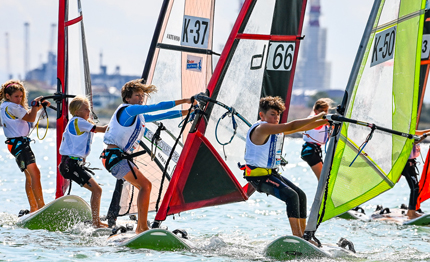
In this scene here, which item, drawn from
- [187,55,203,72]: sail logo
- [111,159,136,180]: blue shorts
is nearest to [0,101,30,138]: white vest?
[111,159,136,180]: blue shorts

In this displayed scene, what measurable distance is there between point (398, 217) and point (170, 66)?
4214 mm

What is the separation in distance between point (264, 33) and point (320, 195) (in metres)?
2.11

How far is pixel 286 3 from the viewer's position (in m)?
7.16

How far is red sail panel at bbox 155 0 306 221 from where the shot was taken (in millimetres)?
6611

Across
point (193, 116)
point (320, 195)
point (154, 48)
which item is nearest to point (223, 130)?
point (193, 116)

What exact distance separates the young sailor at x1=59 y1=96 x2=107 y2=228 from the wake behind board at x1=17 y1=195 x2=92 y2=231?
0.52m

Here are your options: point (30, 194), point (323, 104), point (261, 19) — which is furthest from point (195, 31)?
point (30, 194)

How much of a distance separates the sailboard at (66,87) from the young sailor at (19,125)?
0.33 metres

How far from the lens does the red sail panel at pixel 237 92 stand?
21.7 ft

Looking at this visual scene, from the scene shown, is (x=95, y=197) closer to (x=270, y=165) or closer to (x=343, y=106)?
(x=270, y=165)

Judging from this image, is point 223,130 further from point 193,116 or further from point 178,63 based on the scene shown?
Result: point 178,63

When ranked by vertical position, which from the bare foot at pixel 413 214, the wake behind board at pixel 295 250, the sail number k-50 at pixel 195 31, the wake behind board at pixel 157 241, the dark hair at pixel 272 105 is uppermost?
the sail number k-50 at pixel 195 31

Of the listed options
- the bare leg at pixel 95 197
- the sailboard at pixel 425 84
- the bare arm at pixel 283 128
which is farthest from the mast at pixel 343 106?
the sailboard at pixel 425 84

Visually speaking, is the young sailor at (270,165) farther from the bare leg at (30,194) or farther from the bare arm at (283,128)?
the bare leg at (30,194)
